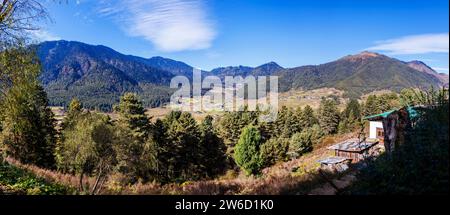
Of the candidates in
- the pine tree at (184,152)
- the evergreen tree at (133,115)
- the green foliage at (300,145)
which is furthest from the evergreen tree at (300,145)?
the evergreen tree at (133,115)

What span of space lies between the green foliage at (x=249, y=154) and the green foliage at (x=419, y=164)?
114ft

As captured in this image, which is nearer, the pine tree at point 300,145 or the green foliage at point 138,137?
the green foliage at point 138,137

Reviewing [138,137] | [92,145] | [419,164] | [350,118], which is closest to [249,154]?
[138,137]

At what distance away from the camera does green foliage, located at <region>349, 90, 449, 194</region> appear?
11.4 ft

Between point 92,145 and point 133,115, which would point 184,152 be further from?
point 92,145

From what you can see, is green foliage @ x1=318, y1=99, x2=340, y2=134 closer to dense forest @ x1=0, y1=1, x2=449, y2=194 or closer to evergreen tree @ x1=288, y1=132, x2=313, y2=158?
dense forest @ x1=0, y1=1, x2=449, y2=194

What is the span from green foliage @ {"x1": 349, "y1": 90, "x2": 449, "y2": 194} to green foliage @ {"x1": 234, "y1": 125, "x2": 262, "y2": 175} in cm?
3484

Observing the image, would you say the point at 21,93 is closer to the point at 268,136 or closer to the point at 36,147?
the point at 36,147

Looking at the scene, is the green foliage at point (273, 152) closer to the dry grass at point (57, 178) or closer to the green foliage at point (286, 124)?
the green foliage at point (286, 124)

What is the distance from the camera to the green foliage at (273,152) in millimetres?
42906

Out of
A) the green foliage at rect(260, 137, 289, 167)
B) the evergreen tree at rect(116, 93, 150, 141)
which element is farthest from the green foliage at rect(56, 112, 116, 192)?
the green foliage at rect(260, 137, 289, 167)

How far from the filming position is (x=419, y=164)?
3707mm
